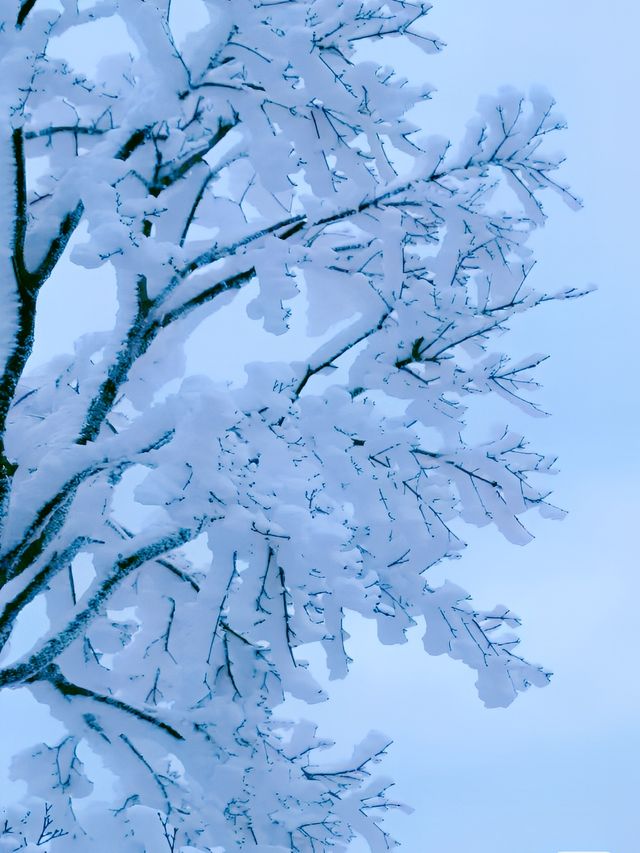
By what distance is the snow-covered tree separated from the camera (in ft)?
10.3

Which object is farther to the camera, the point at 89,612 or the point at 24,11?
the point at 89,612

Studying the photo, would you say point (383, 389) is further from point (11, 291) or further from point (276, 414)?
point (11, 291)

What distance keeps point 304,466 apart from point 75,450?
90 centimetres

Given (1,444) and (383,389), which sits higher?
(383,389)

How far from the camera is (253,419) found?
9.99ft

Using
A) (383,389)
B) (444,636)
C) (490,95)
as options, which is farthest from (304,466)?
(490,95)


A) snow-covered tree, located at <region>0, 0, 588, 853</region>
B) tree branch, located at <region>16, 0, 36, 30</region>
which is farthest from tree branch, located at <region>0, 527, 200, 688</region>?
tree branch, located at <region>16, 0, 36, 30</region>

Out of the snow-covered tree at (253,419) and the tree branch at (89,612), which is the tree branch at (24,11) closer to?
the snow-covered tree at (253,419)

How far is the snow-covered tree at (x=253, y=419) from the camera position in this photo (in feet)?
10.3

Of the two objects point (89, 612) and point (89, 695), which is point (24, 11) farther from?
point (89, 695)

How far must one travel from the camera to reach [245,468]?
299 cm

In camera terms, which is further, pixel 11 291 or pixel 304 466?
pixel 11 291

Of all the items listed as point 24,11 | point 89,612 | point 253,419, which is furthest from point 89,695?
point 24,11

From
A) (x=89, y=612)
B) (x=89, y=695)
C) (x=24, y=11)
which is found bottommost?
(x=89, y=695)
